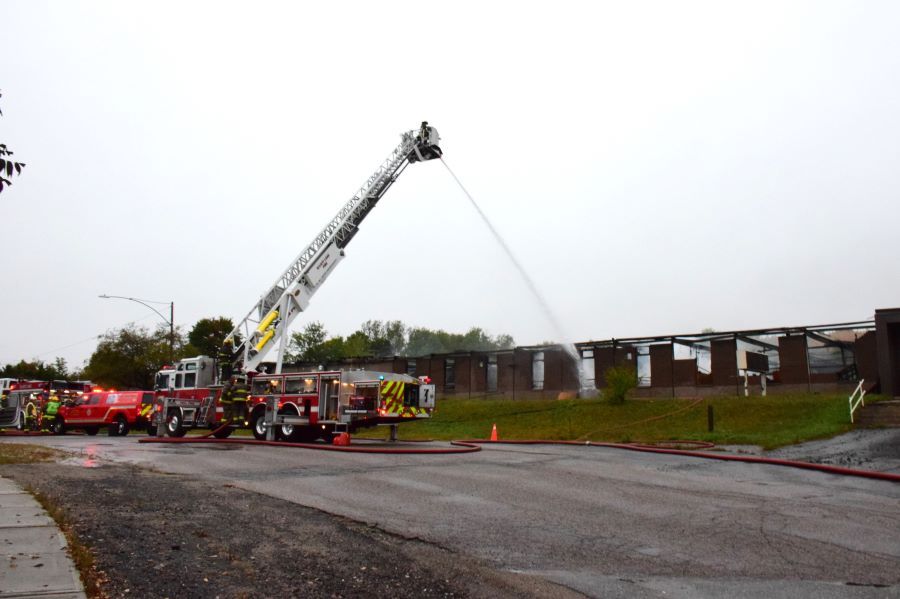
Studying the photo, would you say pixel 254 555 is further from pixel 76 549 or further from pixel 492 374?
pixel 492 374

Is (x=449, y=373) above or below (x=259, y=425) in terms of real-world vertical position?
above

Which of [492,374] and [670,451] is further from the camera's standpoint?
[492,374]

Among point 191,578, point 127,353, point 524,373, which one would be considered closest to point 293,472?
point 191,578

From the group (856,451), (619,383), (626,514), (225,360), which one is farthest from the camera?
(619,383)

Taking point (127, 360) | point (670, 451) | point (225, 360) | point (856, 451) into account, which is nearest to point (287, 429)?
point (225, 360)

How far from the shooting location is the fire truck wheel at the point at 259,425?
69.4 feet

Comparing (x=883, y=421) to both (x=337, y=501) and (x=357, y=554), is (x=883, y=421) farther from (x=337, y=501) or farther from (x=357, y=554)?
(x=357, y=554)

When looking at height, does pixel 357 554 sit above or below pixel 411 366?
below

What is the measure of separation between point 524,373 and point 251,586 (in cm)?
3597

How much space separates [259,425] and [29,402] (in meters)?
15.6

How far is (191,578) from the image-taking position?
4473mm

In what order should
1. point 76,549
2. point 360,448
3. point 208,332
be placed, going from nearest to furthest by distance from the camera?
point 76,549 < point 360,448 < point 208,332

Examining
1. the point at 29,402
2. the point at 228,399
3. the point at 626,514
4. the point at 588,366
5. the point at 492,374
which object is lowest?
the point at 626,514

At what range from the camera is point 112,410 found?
27.0 meters
